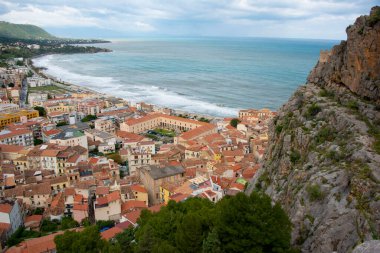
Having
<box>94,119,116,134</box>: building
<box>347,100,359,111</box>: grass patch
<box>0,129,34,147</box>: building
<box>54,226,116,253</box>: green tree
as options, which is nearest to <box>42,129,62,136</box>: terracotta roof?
<box>0,129,34,147</box>: building

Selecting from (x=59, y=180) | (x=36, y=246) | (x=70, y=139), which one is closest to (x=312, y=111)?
(x=36, y=246)

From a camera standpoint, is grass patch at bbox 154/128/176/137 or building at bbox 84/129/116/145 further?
grass patch at bbox 154/128/176/137

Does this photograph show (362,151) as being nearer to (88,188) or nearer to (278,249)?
(278,249)

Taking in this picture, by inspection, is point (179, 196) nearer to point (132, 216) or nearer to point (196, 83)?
point (132, 216)

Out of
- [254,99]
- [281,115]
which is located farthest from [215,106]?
[281,115]

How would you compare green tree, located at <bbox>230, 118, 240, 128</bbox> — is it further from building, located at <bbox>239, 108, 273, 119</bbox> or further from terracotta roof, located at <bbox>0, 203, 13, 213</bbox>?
terracotta roof, located at <bbox>0, 203, 13, 213</bbox>

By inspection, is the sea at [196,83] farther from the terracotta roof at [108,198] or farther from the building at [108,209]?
the building at [108,209]
